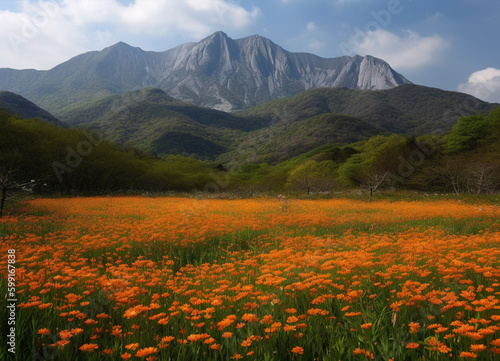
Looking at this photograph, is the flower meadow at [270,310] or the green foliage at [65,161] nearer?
the flower meadow at [270,310]

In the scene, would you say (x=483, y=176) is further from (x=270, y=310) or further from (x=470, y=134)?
(x=270, y=310)

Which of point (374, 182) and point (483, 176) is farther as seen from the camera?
point (374, 182)

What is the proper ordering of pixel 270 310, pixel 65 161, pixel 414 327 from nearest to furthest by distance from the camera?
1. pixel 414 327
2. pixel 270 310
3. pixel 65 161

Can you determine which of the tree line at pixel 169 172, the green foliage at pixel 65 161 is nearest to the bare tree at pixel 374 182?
the tree line at pixel 169 172

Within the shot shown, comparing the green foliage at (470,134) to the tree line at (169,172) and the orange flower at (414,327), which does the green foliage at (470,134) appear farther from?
the orange flower at (414,327)

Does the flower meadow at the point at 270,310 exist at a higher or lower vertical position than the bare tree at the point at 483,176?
lower

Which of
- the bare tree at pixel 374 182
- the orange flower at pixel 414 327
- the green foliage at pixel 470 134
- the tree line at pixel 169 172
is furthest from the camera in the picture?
the green foliage at pixel 470 134

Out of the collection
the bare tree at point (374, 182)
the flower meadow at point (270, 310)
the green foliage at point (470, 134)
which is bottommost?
the flower meadow at point (270, 310)

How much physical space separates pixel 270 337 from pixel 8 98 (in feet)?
799

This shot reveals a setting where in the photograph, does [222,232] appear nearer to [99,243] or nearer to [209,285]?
[99,243]

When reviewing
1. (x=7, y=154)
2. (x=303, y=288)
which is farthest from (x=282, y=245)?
(x=7, y=154)

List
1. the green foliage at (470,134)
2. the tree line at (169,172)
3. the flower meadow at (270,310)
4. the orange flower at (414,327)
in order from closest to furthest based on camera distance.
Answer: the flower meadow at (270,310)
the orange flower at (414,327)
the tree line at (169,172)
the green foliage at (470,134)

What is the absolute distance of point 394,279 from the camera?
4605mm

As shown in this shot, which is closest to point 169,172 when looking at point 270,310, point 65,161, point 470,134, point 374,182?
point 65,161
